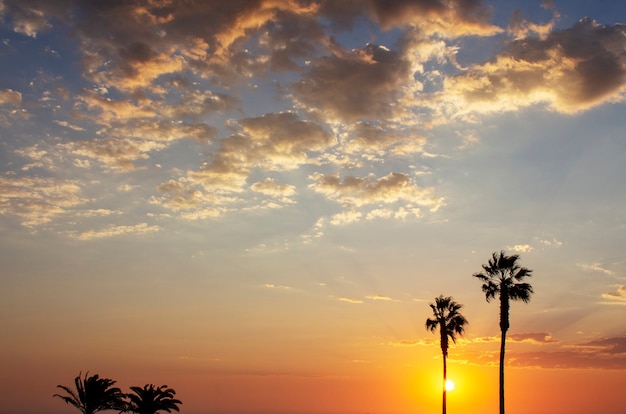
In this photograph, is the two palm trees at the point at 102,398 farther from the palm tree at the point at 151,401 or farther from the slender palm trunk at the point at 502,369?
the slender palm trunk at the point at 502,369

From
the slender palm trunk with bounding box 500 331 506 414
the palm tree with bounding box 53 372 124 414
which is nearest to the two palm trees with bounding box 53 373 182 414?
the palm tree with bounding box 53 372 124 414

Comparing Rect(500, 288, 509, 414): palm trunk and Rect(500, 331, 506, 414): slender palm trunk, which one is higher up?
Rect(500, 288, 509, 414): palm trunk

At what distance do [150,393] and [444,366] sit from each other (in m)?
36.1

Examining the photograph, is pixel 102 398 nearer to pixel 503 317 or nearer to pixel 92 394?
pixel 92 394

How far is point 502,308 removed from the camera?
56312 millimetres

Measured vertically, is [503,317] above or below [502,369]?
above

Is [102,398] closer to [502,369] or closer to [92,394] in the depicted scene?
[92,394]

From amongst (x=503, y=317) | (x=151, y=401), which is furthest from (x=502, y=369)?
(x=151, y=401)

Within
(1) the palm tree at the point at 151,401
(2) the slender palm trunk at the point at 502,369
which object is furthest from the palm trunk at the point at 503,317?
(1) the palm tree at the point at 151,401

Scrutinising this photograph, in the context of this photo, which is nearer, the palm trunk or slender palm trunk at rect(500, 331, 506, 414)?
Answer: slender palm trunk at rect(500, 331, 506, 414)

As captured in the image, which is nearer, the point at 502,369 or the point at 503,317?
the point at 502,369

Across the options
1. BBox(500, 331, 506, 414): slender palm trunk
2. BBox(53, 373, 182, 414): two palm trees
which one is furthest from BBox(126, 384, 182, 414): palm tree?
BBox(500, 331, 506, 414): slender palm trunk

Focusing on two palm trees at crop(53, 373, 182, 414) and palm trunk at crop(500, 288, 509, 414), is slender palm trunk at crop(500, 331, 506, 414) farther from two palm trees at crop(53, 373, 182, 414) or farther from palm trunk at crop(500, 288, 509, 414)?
two palm trees at crop(53, 373, 182, 414)

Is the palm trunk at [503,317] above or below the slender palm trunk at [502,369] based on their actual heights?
above
